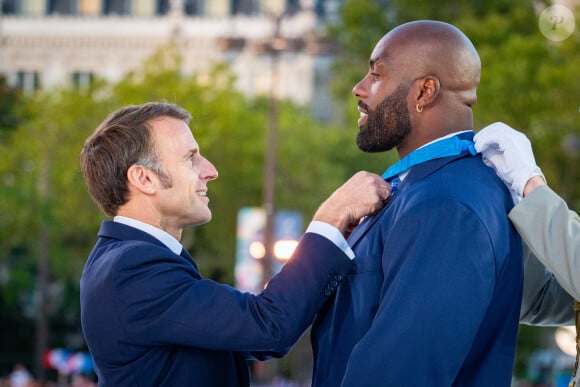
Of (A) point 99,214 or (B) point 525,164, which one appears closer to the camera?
(B) point 525,164

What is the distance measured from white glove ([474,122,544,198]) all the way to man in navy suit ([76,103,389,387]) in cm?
34

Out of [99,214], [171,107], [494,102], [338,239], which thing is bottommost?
[99,214]

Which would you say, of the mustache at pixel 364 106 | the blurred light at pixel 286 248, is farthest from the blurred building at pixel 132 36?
the mustache at pixel 364 106

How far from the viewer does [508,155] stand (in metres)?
5.10

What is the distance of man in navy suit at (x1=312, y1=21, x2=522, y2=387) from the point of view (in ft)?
15.4

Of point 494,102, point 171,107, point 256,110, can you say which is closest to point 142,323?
point 171,107

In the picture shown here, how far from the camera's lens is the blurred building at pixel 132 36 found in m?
98.1

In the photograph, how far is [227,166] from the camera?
52.6 metres

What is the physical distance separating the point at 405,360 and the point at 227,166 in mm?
48016

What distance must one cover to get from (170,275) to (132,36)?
323ft

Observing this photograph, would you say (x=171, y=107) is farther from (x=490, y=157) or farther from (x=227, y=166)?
(x=227, y=166)

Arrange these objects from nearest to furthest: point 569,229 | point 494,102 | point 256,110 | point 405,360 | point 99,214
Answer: point 405,360
point 569,229
point 494,102
point 99,214
point 256,110

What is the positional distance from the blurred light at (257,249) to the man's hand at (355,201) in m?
23.7

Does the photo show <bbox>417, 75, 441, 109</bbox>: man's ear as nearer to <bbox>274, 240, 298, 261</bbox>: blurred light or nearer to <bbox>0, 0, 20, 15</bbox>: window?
<bbox>274, 240, 298, 261</bbox>: blurred light
